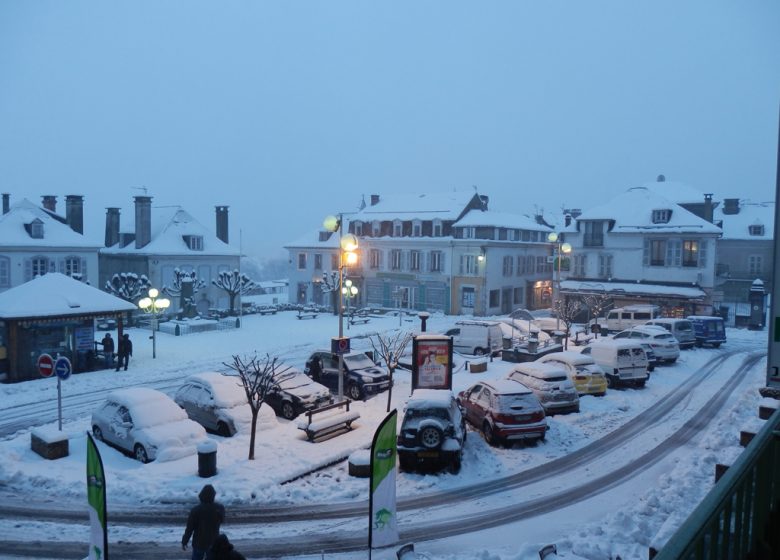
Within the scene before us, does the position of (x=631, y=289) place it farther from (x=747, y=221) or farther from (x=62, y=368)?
(x=62, y=368)

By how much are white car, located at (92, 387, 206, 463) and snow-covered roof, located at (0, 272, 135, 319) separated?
10330mm

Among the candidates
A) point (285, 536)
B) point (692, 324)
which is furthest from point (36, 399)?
point (692, 324)

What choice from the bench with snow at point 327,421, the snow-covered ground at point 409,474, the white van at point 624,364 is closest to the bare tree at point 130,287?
the snow-covered ground at point 409,474

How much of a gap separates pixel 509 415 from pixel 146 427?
9.03 meters

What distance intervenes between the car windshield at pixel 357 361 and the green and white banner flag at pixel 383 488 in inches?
458

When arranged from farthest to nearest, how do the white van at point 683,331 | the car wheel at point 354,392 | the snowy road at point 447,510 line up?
the white van at point 683,331
the car wheel at point 354,392
the snowy road at point 447,510

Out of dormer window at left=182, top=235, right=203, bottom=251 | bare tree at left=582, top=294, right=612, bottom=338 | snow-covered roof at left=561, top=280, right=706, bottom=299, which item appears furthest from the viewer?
dormer window at left=182, top=235, right=203, bottom=251

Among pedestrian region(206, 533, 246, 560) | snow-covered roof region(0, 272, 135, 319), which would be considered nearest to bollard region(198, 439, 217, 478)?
pedestrian region(206, 533, 246, 560)

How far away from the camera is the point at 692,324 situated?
31984 millimetres

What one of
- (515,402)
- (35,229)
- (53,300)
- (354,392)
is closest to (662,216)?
(354,392)

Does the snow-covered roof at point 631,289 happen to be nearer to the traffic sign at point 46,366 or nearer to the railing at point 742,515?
the traffic sign at point 46,366

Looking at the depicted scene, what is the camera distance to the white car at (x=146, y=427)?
1412 cm

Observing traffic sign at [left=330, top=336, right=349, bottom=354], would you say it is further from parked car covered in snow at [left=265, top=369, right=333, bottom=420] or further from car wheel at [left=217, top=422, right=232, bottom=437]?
car wheel at [left=217, top=422, right=232, bottom=437]

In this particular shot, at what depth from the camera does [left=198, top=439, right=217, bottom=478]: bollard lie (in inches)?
509
